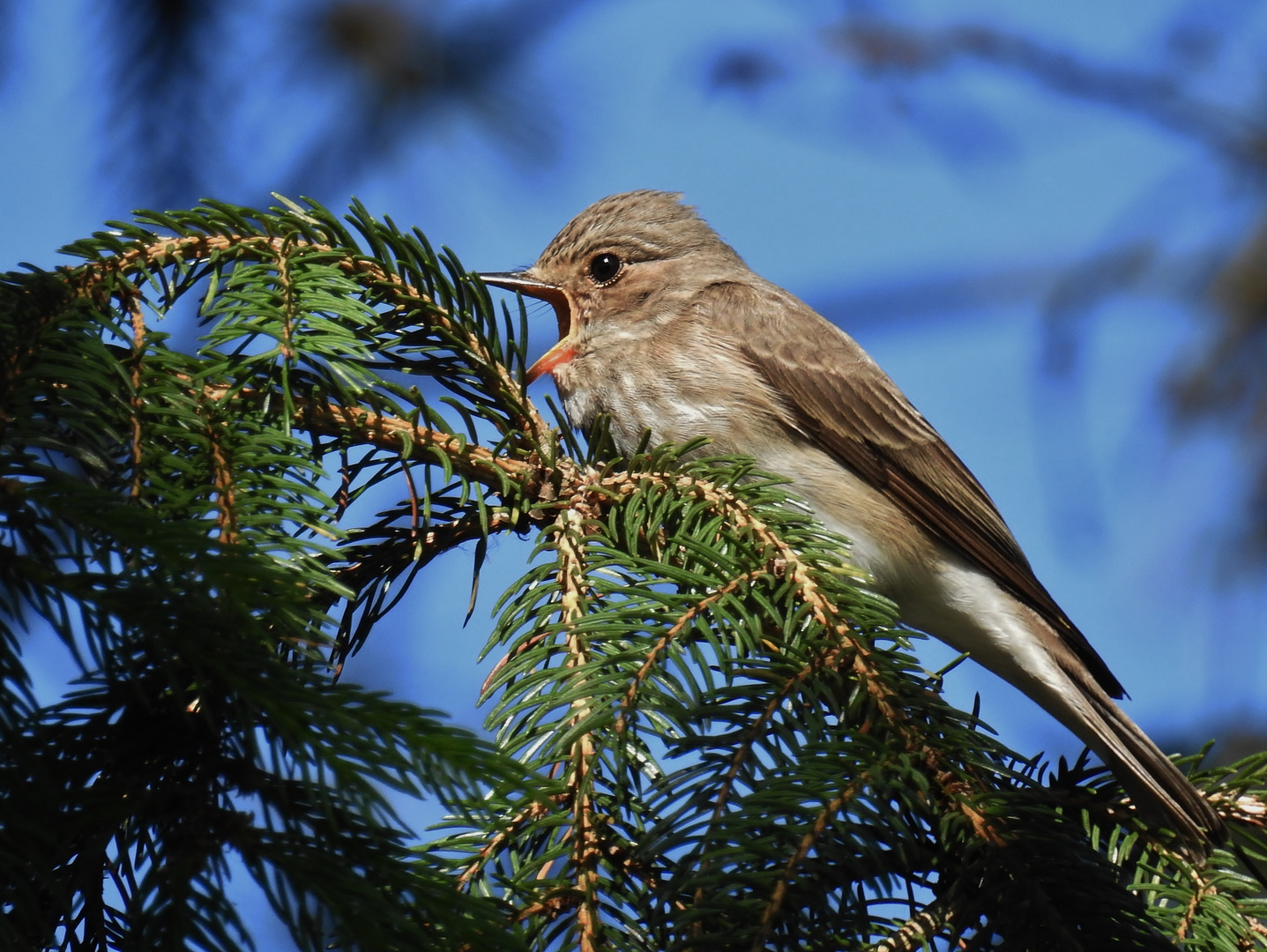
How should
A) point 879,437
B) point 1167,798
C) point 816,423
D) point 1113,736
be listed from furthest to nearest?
point 879,437
point 816,423
point 1113,736
point 1167,798

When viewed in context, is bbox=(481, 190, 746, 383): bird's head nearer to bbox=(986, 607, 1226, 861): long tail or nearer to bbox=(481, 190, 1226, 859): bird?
bbox=(481, 190, 1226, 859): bird

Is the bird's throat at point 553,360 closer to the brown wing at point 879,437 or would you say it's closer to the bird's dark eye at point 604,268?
the bird's dark eye at point 604,268

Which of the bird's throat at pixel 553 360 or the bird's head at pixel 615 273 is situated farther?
the bird's head at pixel 615 273

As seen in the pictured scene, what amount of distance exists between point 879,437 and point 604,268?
1315 mm

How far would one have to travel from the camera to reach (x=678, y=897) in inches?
67.7

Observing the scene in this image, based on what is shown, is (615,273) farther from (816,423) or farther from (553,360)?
(816,423)

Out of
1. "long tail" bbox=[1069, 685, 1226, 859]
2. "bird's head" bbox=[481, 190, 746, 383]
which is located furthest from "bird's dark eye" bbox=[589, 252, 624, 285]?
"long tail" bbox=[1069, 685, 1226, 859]

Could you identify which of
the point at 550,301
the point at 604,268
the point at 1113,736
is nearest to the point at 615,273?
the point at 604,268

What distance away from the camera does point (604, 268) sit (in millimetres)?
4590

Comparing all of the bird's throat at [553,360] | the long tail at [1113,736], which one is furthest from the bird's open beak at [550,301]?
the long tail at [1113,736]

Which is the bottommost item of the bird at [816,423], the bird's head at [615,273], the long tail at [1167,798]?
the long tail at [1167,798]

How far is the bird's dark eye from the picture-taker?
4.56 m

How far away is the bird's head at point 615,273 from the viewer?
4.34 metres

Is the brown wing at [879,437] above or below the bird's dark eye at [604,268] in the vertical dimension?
below
